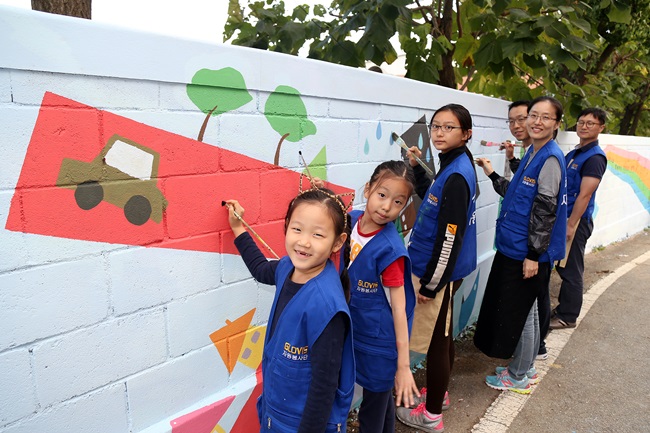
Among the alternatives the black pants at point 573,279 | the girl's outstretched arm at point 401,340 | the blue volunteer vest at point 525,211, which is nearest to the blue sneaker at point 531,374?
the blue volunteer vest at point 525,211

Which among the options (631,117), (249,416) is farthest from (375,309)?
(631,117)

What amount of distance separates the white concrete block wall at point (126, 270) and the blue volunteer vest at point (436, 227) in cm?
59

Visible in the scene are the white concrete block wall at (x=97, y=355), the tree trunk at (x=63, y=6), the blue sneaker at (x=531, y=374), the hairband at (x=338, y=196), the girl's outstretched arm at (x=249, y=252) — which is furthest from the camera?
the blue sneaker at (x=531, y=374)

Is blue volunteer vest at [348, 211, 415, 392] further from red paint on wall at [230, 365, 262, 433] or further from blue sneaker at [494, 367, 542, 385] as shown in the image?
blue sneaker at [494, 367, 542, 385]

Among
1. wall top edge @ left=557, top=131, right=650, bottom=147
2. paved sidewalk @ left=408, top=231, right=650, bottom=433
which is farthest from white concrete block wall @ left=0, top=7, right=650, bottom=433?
wall top edge @ left=557, top=131, right=650, bottom=147

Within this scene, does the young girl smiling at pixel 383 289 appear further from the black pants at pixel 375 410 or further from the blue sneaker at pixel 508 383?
the blue sneaker at pixel 508 383

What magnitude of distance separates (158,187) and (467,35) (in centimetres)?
384

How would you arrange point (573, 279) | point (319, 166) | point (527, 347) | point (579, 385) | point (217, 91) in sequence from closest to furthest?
1. point (217, 91)
2. point (319, 166)
3. point (527, 347)
4. point (579, 385)
5. point (573, 279)

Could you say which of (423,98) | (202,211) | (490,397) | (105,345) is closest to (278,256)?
(202,211)

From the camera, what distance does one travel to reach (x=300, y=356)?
1.64m

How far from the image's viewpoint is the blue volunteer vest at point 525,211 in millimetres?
3059

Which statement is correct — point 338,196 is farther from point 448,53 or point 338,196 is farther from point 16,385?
point 448,53

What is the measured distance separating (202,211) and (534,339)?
2513 mm

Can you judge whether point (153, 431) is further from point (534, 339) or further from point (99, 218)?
point (534, 339)
